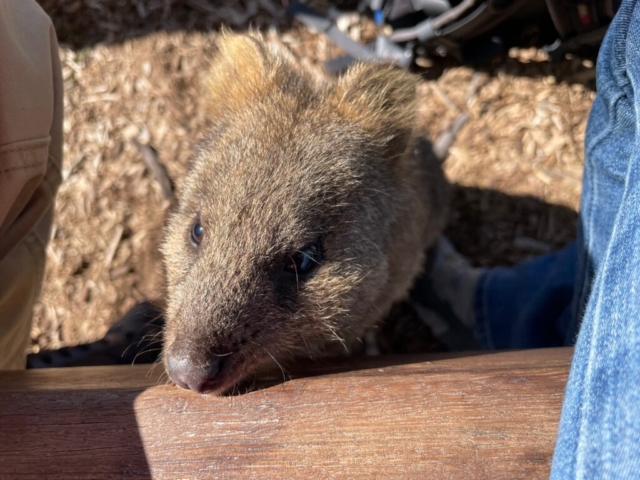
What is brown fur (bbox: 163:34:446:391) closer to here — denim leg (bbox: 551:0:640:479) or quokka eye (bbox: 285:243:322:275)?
quokka eye (bbox: 285:243:322:275)

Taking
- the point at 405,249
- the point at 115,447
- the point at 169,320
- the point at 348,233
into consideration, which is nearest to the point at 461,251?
the point at 405,249

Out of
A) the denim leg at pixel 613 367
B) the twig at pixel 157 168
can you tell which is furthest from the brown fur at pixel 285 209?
the twig at pixel 157 168

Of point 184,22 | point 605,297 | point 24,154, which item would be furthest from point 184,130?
point 605,297

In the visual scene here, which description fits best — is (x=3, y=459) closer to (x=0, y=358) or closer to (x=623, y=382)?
(x=0, y=358)

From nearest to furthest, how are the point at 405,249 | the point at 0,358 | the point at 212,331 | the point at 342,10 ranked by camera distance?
the point at 212,331, the point at 0,358, the point at 405,249, the point at 342,10

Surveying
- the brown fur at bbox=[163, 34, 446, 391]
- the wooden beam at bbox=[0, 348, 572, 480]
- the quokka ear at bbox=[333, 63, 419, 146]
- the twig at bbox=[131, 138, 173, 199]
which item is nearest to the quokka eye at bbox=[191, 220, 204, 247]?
the brown fur at bbox=[163, 34, 446, 391]

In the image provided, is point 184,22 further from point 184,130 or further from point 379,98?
point 379,98
